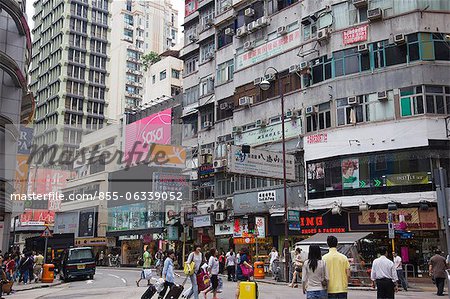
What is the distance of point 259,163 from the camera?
93.9 ft

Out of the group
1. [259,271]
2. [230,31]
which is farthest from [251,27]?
[259,271]

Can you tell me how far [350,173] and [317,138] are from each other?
3154 mm

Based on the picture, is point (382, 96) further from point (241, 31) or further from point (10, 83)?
point (10, 83)

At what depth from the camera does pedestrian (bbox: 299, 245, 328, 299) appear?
8.08 m

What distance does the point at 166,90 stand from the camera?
73.4m

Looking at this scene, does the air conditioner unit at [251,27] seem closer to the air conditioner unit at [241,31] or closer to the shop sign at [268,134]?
the air conditioner unit at [241,31]

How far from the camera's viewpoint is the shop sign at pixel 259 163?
27.5 m

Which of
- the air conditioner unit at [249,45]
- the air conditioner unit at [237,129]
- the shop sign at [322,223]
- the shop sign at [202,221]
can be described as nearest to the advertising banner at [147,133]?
the shop sign at [202,221]

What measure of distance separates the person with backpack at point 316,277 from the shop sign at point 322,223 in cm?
2076

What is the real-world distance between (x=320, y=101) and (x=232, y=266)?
440 inches

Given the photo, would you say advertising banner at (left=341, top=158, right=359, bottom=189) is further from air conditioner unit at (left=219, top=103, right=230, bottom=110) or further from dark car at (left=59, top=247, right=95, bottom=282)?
dark car at (left=59, top=247, right=95, bottom=282)


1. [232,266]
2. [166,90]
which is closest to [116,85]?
[166,90]

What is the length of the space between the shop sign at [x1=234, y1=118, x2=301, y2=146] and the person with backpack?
23.8 meters

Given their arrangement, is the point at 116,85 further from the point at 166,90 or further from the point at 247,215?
the point at 247,215
